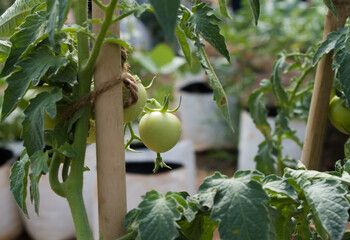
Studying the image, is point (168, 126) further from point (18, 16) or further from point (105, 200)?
point (18, 16)

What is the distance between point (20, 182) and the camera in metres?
0.56

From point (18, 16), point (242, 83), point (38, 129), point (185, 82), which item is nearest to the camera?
point (38, 129)

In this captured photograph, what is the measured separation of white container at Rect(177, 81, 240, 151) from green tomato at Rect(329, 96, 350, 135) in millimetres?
1938

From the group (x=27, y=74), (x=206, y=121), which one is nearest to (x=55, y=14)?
(x=27, y=74)

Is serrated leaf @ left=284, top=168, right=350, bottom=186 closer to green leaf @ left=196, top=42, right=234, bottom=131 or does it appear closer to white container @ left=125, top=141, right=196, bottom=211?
green leaf @ left=196, top=42, right=234, bottom=131

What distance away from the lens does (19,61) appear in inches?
20.2

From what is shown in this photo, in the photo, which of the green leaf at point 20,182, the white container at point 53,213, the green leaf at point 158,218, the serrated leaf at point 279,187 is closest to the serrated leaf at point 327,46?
the serrated leaf at point 279,187

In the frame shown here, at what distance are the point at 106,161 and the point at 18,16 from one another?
233mm

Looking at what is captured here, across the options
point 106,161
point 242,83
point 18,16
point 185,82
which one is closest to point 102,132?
point 106,161

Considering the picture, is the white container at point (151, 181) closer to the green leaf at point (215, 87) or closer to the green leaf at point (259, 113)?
the green leaf at point (259, 113)

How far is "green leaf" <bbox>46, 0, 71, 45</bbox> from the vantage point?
424mm

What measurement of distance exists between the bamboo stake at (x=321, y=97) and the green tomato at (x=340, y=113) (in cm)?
2

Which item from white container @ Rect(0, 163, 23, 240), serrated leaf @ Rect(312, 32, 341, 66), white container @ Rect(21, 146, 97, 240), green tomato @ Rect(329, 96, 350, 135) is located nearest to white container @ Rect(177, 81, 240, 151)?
white container @ Rect(21, 146, 97, 240)

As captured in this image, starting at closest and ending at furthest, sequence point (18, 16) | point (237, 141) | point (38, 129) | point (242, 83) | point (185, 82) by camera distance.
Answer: point (38, 129) < point (18, 16) < point (242, 83) < point (237, 141) < point (185, 82)
